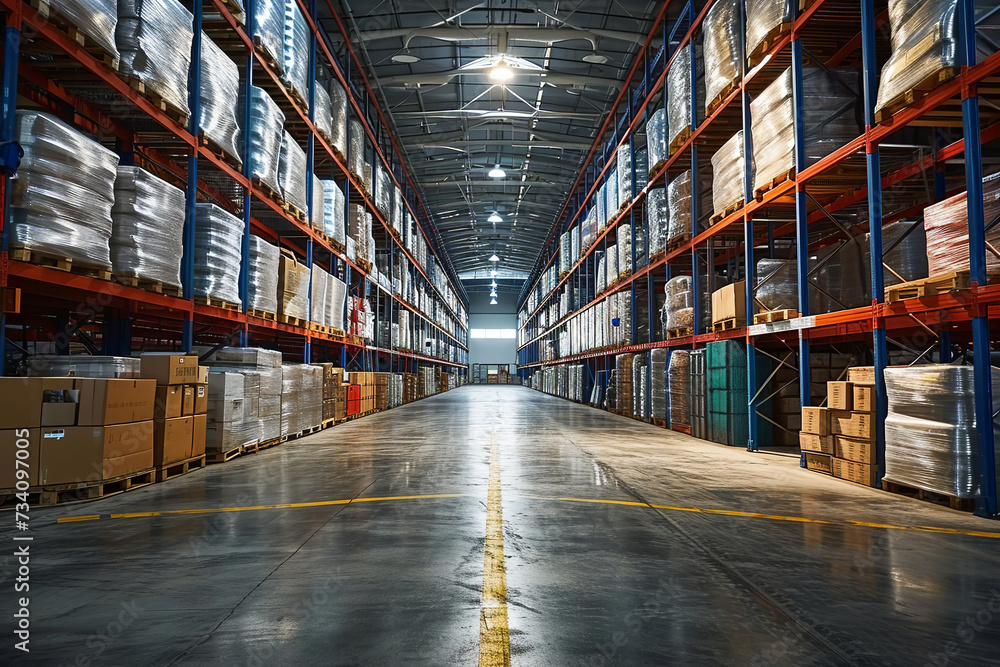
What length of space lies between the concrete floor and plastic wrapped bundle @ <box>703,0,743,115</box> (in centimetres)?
622

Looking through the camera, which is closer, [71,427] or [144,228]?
[71,427]

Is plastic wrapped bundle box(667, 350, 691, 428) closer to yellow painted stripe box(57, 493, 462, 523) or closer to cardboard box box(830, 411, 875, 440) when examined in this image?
cardboard box box(830, 411, 875, 440)

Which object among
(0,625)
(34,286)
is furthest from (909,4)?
(34,286)

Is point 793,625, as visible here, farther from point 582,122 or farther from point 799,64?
point 582,122

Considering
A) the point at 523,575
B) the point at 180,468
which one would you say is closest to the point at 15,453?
the point at 180,468

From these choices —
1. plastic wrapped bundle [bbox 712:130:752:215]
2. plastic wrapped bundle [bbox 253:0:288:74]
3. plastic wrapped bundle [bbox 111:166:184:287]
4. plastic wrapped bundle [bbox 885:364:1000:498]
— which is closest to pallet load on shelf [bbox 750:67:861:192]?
plastic wrapped bundle [bbox 712:130:752:215]

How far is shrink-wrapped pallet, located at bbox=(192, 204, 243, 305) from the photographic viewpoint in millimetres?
7332

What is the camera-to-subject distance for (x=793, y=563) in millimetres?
3461

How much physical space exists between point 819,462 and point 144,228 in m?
7.73

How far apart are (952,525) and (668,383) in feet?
24.2

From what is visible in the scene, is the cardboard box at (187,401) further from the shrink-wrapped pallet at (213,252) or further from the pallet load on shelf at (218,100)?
the pallet load on shelf at (218,100)

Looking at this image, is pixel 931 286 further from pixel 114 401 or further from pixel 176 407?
pixel 176 407

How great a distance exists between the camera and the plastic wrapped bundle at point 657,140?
11977mm

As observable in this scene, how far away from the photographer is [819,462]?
270 inches
